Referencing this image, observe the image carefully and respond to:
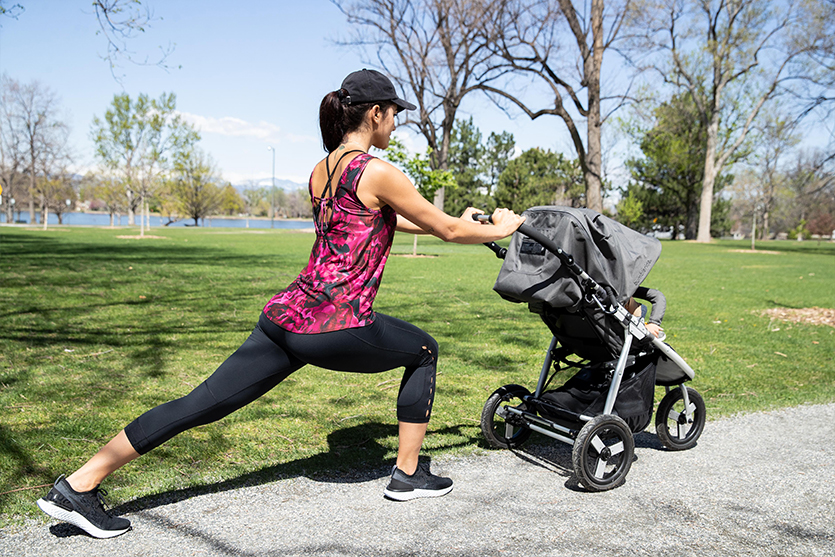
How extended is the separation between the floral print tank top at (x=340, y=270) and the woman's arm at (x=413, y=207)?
6cm

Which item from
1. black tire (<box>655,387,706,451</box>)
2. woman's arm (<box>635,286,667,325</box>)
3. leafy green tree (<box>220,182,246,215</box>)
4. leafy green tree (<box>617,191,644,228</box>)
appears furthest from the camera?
leafy green tree (<box>220,182,246,215</box>)

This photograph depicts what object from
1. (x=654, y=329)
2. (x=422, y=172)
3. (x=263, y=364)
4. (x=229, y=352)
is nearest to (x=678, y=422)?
(x=654, y=329)

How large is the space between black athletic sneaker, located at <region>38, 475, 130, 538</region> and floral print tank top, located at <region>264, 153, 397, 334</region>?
1101 mm

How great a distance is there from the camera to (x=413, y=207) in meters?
2.69

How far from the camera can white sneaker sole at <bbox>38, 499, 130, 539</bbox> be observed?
8.41 feet

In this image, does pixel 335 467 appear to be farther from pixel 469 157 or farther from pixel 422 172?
pixel 469 157

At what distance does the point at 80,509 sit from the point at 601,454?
2.58 metres

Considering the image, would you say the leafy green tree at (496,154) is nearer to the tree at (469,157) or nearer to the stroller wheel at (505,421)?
the tree at (469,157)

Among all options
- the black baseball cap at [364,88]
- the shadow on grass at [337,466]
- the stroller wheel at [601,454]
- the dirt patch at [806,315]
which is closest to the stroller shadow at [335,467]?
the shadow on grass at [337,466]

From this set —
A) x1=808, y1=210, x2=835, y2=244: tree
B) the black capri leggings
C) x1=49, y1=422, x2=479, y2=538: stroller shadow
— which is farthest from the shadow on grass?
x1=808, y1=210, x2=835, y2=244: tree

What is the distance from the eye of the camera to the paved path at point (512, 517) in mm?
2662

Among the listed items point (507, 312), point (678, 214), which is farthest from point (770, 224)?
point (507, 312)

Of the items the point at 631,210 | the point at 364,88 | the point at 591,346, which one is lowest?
the point at 591,346

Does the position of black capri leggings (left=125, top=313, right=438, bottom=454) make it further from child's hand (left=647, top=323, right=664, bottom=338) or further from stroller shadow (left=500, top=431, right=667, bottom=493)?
child's hand (left=647, top=323, right=664, bottom=338)
